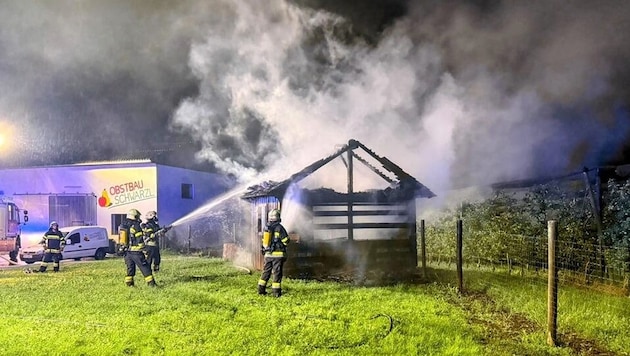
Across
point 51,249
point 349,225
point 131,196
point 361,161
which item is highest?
point 361,161

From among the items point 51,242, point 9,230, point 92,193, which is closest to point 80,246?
point 9,230

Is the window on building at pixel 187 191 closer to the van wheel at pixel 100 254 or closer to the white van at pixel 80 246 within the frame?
the white van at pixel 80 246

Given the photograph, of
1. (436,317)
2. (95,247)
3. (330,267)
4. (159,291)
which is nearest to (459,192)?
(330,267)

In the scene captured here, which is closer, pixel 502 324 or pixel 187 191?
pixel 502 324

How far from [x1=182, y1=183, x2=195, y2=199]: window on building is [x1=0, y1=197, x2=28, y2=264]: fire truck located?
8.76 metres

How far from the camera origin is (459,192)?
52.5ft

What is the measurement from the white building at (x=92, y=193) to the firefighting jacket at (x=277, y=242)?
16029 mm

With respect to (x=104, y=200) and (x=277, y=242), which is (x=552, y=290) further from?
(x=104, y=200)

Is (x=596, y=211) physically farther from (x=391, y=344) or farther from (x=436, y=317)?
(x=391, y=344)

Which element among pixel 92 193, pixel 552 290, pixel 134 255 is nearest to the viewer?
pixel 552 290

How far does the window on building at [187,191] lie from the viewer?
2764 cm

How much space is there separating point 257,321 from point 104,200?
20.2 metres

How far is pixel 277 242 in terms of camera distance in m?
10.3

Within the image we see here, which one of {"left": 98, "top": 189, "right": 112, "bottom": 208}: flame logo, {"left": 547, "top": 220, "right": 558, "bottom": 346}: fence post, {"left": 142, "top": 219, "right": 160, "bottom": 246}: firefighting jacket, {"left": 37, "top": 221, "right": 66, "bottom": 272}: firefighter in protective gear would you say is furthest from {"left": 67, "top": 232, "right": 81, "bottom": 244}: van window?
{"left": 547, "top": 220, "right": 558, "bottom": 346}: fence post
